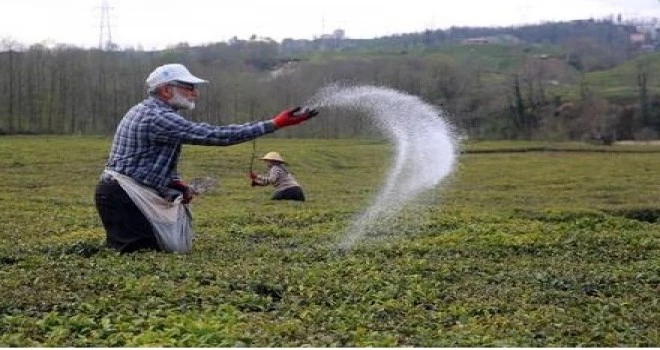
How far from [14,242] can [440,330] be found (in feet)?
20.0

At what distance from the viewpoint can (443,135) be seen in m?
11.3

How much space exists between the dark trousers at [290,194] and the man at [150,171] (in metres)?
10.2

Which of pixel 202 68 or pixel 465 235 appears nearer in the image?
pixel 465 235

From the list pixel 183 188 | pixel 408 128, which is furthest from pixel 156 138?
pixel 408 128

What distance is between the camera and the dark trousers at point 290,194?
784 inches

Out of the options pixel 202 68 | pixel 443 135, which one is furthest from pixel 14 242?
pixel 202 68

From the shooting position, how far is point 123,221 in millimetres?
9328

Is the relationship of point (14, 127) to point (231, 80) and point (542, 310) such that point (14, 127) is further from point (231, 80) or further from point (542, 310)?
point (542, 310)

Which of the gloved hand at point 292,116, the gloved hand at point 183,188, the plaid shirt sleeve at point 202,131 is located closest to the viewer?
the gloved hand at point 292,116

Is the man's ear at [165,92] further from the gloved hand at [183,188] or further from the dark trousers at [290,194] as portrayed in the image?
the dark trousers at [290,194]

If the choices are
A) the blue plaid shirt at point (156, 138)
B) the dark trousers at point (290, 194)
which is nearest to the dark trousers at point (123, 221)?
the blue plaid shirt at point (156, 138)

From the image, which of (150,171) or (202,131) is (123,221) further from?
(202,131)

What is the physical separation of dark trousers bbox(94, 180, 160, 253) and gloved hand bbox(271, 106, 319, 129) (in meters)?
1.67

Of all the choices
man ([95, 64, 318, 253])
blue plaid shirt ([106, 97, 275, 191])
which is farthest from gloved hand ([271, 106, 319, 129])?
man ([95, 64, 318, 253])
